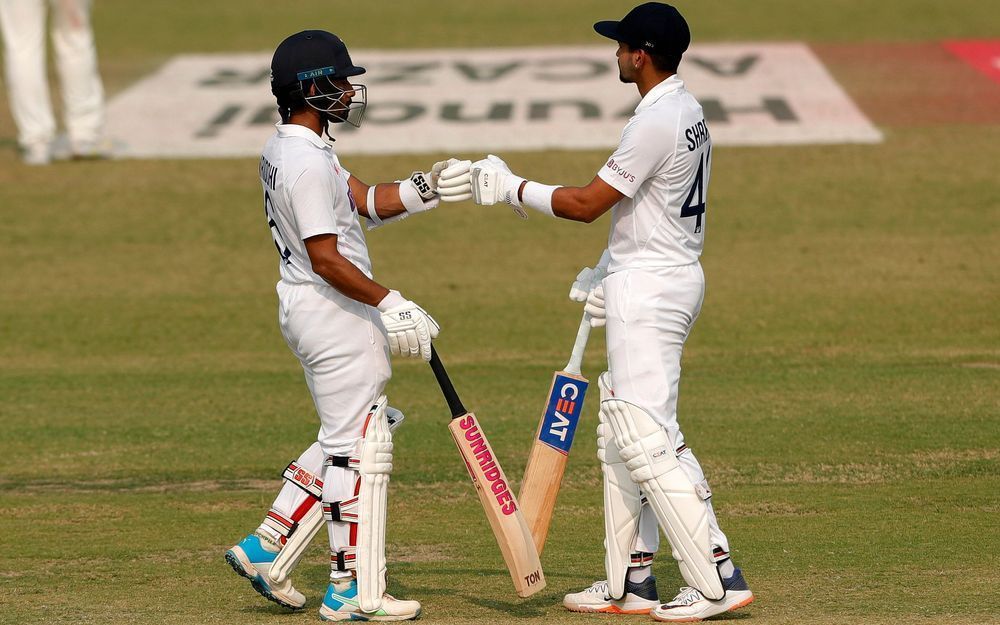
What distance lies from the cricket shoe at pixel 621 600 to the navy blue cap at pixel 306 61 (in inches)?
87.7

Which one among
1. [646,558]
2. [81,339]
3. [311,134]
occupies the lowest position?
[81,339]

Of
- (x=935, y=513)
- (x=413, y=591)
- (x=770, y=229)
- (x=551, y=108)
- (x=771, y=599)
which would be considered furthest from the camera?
(x=551, y=108)

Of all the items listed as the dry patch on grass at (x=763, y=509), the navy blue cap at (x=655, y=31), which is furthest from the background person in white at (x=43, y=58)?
the navy blue cap at (x=655, y=31)

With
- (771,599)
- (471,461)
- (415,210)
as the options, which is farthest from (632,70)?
(771,599)

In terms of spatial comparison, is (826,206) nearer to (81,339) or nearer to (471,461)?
(81,339)

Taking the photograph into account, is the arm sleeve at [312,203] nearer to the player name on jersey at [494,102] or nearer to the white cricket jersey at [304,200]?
the white cricket jersey at [304,200]

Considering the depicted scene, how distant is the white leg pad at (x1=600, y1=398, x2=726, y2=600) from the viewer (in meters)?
5.54

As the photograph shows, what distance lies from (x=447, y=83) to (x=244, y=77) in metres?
2.45

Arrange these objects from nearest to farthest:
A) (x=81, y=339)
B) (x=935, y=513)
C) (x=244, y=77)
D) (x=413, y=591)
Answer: (x=413, y=591), (x=935, y=513), (x=81, y=339), (x=244, y=77)

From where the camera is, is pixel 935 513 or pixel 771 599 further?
pixel 935 513

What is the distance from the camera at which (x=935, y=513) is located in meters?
6.97

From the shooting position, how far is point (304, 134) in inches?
227

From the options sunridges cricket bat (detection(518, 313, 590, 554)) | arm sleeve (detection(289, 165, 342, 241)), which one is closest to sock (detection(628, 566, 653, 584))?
sunridges cricket bat (detection(518, 313, 590, 554))

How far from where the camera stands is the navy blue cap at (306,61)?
5.71m
